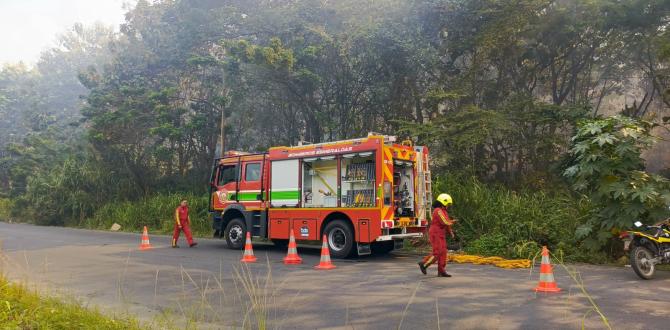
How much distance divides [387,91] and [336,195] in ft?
26.1

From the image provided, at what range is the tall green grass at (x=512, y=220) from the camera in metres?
11.8

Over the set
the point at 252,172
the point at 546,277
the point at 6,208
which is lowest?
the point at 546,277

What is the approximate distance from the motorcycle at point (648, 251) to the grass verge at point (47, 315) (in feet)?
26.8

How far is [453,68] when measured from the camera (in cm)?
1933

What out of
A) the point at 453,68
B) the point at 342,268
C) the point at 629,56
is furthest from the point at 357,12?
the point at 342,268

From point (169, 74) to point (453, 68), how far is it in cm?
1560

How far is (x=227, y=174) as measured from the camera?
1528 centimetres

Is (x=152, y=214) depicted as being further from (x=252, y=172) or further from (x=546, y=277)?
(x=546, y=277)

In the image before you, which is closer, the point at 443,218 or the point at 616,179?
the point at 443,218

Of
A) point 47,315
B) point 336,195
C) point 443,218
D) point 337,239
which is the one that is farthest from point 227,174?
point 47,315

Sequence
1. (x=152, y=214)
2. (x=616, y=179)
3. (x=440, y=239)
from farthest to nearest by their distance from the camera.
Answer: (x=152, y=214) < (x=616, y=179) < (x=440, y=239)

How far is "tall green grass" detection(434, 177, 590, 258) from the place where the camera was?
11.8 m

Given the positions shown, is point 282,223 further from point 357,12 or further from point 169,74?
point 169,74

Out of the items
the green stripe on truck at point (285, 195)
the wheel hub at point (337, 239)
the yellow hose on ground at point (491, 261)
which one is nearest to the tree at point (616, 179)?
the yellow hose on ground at point (491, 261)
